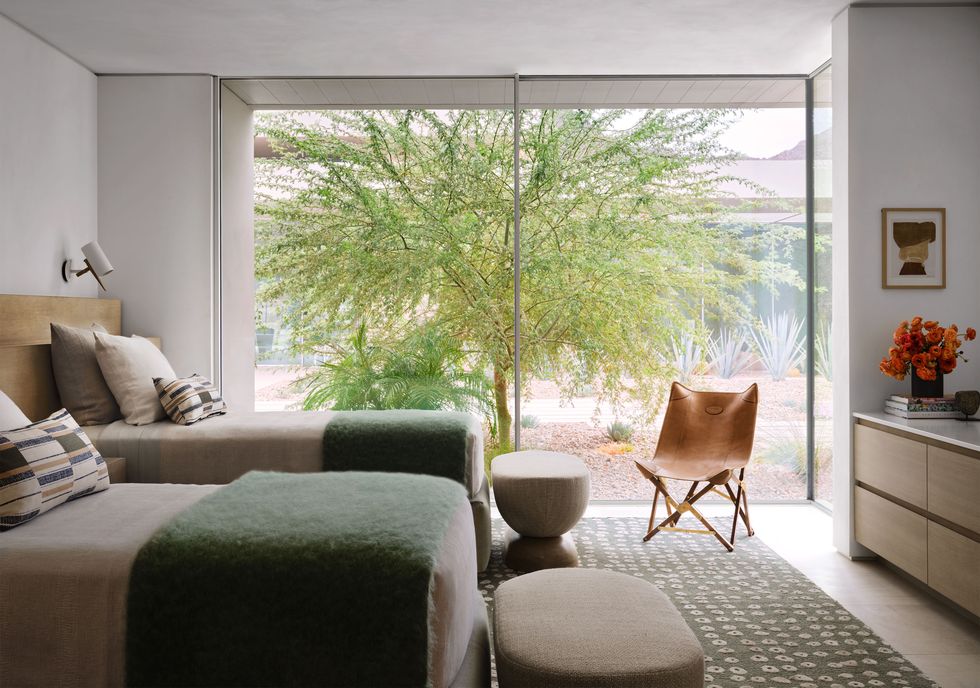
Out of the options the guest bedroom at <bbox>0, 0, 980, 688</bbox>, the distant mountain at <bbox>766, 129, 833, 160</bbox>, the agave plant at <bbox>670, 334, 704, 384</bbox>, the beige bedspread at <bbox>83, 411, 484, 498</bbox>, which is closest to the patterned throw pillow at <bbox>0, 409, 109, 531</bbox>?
the guest bedroom at <bbox>0, 0, 980, 688</bbox>

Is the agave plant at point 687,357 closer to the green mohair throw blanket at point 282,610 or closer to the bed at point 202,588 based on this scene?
the bed at point 202,588

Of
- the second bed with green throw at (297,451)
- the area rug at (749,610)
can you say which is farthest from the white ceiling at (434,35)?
the area rug at (749,610)

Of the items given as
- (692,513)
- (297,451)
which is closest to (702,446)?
(692,513)

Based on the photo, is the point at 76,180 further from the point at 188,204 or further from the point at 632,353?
the point at 632,353

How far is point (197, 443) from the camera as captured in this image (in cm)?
331

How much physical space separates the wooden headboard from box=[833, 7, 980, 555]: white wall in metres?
3.95

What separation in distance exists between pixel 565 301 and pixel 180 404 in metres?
2.51

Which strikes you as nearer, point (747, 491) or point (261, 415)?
point (261, 415)

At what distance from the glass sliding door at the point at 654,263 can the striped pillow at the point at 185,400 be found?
2055 millimetres

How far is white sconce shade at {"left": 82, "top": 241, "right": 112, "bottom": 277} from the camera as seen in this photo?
415cm

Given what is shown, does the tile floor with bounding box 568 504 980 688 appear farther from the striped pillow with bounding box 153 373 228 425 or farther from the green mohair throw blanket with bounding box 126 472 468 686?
the striped pillow with bounding box 153 373 228 425

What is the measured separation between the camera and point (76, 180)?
4.35m

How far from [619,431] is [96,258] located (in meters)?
3.39

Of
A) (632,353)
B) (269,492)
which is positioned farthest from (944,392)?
(269,492)
